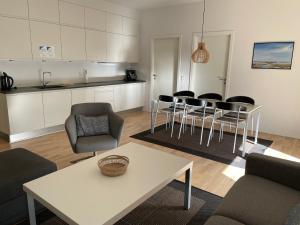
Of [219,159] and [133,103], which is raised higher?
[133,103]

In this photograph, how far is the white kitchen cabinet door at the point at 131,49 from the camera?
584cm

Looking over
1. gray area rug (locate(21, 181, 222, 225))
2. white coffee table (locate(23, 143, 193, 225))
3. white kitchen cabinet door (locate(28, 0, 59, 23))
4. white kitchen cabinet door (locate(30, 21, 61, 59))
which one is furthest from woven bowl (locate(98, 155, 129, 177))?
white kitchen cabinet door (locate(28, 0, 59, 23))

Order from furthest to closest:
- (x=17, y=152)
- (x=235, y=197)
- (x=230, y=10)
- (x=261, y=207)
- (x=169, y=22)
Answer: (x=169, y=22)
(x=230, y=10)
(x=17, y=152)
(x=235, y=197)
(x=261, y=207)

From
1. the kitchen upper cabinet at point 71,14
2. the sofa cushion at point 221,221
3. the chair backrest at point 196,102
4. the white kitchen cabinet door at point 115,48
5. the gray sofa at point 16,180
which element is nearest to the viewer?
the sofa cushion at point 221,221

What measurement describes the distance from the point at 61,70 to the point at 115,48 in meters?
1.45

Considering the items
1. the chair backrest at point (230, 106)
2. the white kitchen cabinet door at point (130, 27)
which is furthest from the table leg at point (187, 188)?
the white kitchen cabinet door at point (130, 27)

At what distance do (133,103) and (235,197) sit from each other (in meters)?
4.60

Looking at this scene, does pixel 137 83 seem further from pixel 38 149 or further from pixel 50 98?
pixel 38 149

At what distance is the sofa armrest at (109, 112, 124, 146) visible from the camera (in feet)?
9.55

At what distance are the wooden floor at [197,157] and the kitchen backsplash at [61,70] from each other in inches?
46.4

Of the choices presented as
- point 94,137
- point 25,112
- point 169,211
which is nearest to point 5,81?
point 25,112

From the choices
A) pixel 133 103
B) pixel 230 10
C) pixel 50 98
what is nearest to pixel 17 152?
pixel 50 98

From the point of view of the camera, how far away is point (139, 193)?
156 centimetres

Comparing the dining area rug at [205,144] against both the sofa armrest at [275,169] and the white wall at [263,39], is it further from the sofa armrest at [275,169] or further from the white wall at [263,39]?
the sofa armrest at [275,169]
